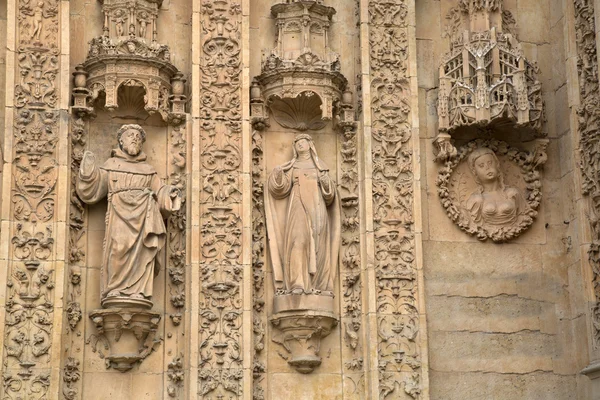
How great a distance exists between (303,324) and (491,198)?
2.90 m

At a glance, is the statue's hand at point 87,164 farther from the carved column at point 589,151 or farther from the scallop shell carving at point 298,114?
the carved column at point 589,151

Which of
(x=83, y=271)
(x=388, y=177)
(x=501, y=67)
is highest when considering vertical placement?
(x=501, y=67)

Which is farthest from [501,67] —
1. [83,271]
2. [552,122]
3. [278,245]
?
[83,271]

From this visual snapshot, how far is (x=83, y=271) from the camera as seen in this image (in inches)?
596

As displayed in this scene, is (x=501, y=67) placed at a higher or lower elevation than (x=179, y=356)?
higher

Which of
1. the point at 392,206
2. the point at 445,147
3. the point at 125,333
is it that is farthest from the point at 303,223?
the point at 125,333

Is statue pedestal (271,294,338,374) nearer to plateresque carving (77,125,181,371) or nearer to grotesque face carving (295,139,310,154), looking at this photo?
plateresque carving (77,125,181,371)

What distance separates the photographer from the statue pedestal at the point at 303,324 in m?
15.2

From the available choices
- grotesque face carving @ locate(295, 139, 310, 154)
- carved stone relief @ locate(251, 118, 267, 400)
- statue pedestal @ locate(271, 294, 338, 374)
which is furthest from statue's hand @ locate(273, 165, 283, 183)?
statue pedestal @ locate(271, 294, 338, 374)

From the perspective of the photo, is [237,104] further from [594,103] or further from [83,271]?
[594,103]

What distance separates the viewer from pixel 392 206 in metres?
15.7

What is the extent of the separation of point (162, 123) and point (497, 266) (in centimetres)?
437

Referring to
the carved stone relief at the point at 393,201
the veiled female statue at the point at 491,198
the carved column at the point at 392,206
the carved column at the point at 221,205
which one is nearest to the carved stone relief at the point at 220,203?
the carved column at the point at 221,205

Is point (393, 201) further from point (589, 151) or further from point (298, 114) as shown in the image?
point (589, 151)
